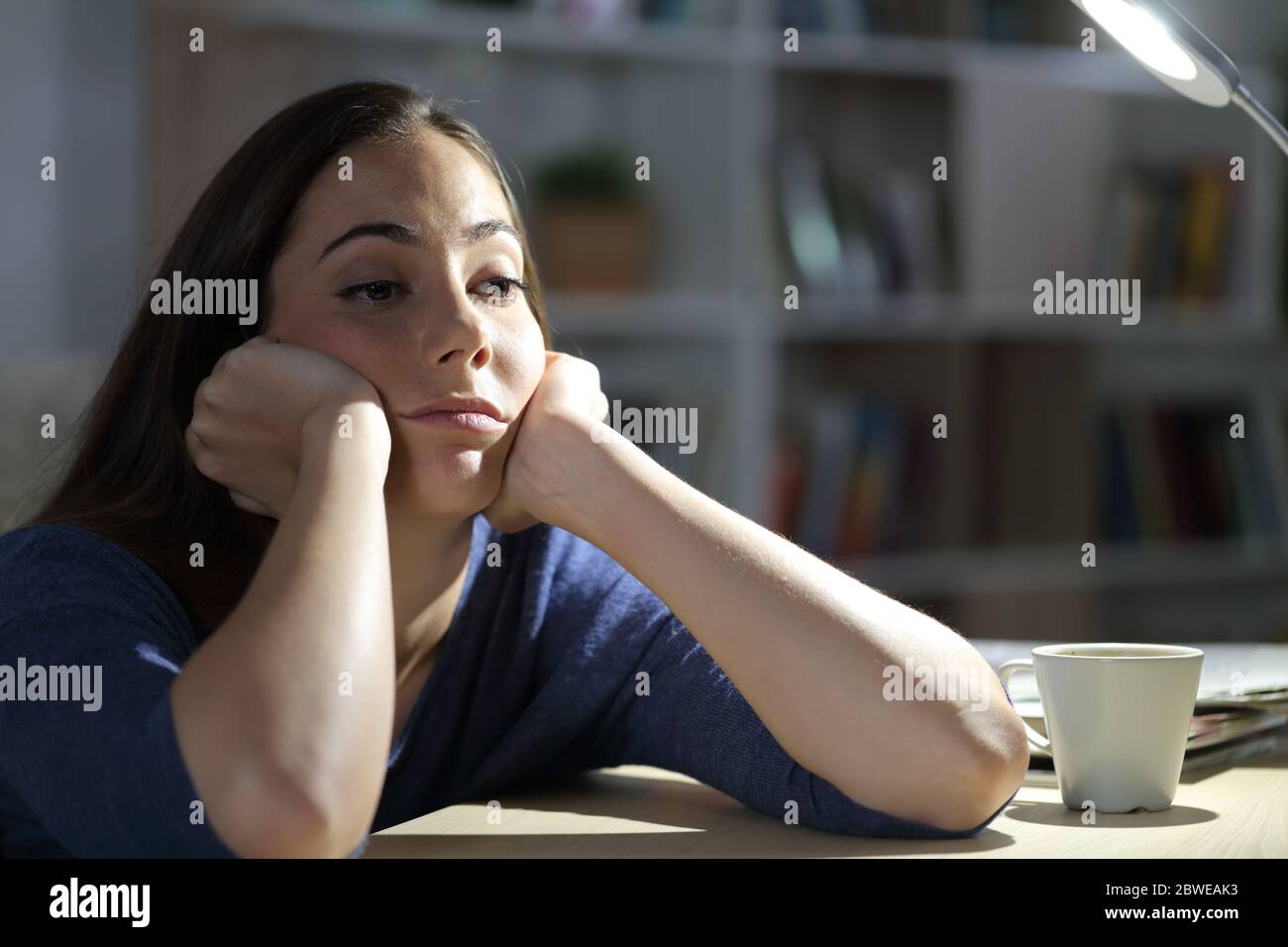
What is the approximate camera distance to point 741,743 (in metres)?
1.02

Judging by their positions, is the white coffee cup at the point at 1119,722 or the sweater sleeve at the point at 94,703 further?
the white coffee cup at the point at 1119,722

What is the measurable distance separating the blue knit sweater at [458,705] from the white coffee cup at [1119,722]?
0.32 feet

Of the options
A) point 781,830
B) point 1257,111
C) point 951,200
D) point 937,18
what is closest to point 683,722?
point 781,830

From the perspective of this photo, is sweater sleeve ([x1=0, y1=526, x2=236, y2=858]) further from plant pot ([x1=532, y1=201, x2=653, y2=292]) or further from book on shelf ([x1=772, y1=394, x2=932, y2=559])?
book on shelf ([x1=772, y1=394, x2=932, y2=559])

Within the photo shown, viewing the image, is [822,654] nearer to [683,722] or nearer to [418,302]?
[683,722]

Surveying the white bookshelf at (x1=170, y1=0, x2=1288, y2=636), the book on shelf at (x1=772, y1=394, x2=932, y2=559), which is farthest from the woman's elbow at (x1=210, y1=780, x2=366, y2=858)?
the book on shelf at (x1=772, y1=394, x2=932, y2=559)

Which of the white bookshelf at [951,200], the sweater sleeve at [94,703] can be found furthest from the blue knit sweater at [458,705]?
the white bookshelf at [951,200]

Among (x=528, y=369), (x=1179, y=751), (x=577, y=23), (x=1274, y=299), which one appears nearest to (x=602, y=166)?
(x=577, y=23)

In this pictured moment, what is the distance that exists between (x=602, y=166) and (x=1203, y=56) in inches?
80.8

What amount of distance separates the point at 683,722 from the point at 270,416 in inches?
14.7

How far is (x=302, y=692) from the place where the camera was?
771 mm

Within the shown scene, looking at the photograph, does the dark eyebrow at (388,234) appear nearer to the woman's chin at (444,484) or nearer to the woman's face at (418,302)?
the woman's face at (418,302)

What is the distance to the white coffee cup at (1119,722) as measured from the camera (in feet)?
3.08
